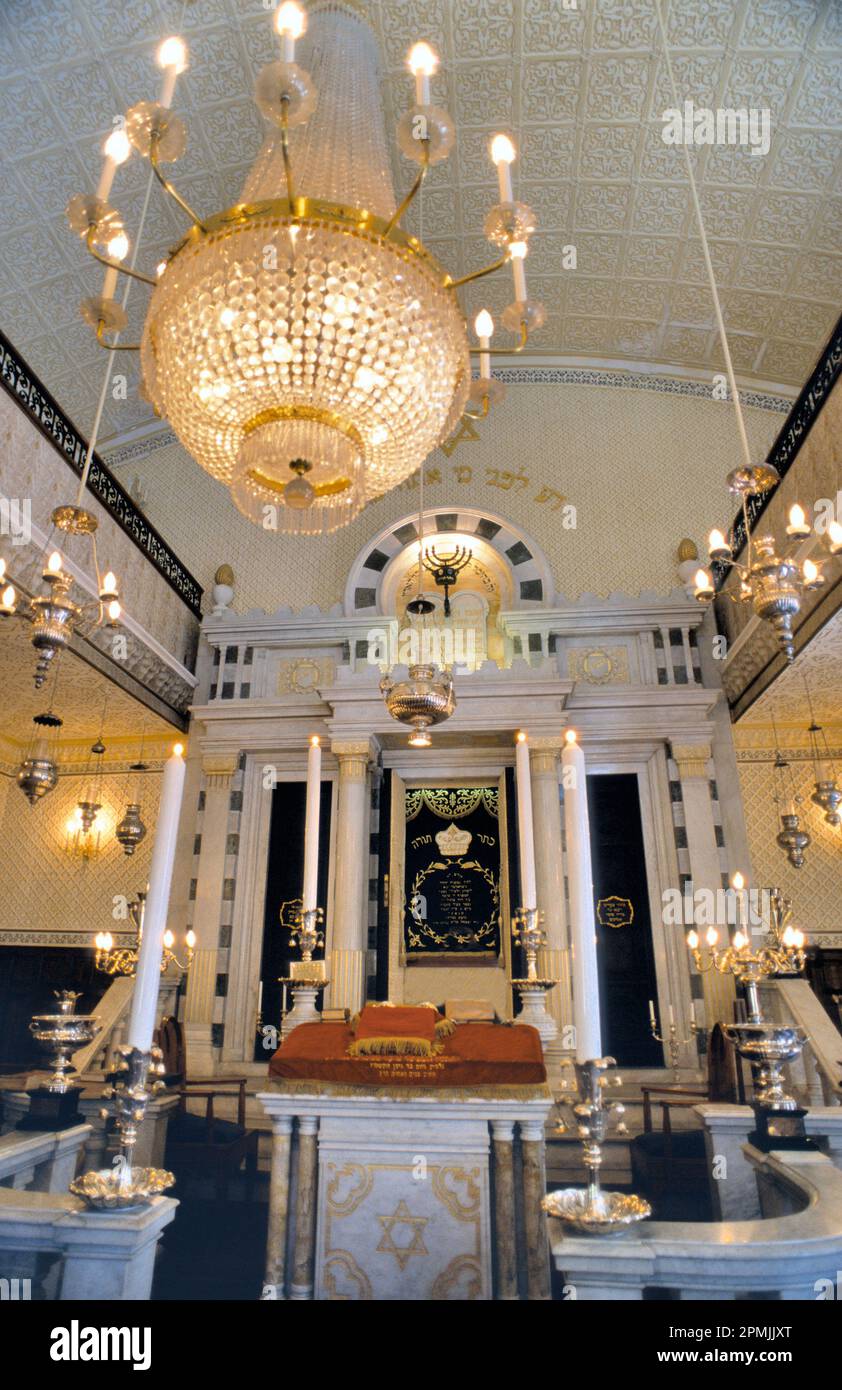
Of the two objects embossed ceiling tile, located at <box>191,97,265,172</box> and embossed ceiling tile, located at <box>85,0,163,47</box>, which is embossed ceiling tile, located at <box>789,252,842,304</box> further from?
embossed ceiling tile, located at <box>85,0,163,47</box>

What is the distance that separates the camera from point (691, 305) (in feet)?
28.1

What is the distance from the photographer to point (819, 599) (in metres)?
5.70

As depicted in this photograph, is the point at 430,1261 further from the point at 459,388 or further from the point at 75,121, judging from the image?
the point at 75,121

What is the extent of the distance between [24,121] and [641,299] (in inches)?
247

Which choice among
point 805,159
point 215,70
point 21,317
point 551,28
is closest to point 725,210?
point 805,159

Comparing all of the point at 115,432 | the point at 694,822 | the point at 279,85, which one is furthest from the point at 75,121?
the point at 694,822

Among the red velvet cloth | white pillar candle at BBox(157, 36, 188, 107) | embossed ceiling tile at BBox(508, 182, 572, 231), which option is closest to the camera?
white pillar candle at BBox(157, 36, 188, 107)

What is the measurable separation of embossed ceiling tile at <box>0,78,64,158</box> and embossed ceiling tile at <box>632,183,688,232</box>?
17.9 feet

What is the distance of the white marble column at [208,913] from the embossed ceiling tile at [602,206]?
21.8ft

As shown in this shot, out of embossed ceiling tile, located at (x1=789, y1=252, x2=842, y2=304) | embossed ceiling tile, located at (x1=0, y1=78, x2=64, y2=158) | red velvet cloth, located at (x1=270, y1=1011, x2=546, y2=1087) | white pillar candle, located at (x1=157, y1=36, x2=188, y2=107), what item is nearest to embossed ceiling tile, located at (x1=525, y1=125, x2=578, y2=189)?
embossed ceiling tile, located at (x1=789, y1=252, x2=842, y2=304)

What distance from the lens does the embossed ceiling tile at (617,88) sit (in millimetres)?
6598

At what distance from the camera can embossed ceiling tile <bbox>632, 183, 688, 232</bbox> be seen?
7.49 meters
